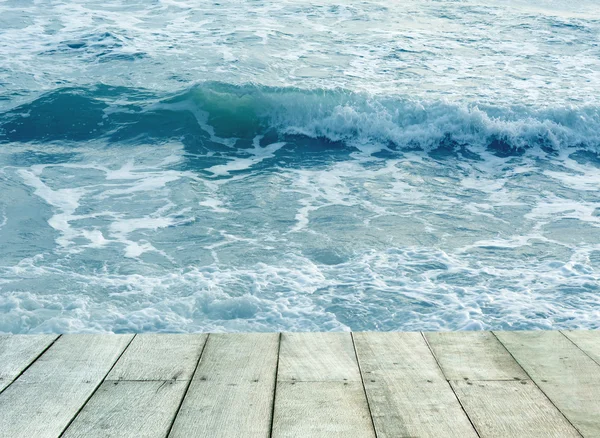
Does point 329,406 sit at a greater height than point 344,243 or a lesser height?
greater

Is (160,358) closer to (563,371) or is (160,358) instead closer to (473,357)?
(473,357)

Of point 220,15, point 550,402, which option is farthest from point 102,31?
point 550,402

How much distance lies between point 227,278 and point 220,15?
38.2 feet

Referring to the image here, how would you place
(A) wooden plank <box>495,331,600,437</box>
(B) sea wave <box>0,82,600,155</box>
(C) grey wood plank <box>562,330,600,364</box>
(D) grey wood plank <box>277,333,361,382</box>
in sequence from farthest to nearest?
(B) sea wave <box>0,82,600,155</box> < (C) grey wood plank <box>562,330,600,364</box> < (D) grey wood plank <box>277,333,361,382</box> < (A) wooden plank <box>495,331,600,437</box>

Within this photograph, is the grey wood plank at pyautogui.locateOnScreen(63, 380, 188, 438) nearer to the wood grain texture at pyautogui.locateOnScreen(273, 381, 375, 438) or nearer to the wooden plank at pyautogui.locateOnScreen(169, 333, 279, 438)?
the wooden plank at pyautogui.locateOnScreen(169, 333, 279, 438)

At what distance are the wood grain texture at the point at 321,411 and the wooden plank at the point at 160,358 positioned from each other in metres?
0.45

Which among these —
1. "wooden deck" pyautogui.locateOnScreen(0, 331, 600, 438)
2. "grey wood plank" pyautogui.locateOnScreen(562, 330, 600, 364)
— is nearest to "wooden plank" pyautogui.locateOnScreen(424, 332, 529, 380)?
"wooden deck" pyautogui.locateOnScreen(0, 331, 600, 438)

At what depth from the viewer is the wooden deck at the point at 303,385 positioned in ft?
7.80

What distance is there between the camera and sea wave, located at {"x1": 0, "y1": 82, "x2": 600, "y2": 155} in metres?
9.57

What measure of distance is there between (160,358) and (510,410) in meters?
1.44

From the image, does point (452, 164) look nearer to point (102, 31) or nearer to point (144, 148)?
point (144, 148)

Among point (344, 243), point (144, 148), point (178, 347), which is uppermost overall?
point (178, 347)

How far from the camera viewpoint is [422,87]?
1109cm

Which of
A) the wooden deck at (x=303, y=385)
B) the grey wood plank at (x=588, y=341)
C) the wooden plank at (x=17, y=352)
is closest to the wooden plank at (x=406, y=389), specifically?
the wooden deck at (x=303, y=385)
